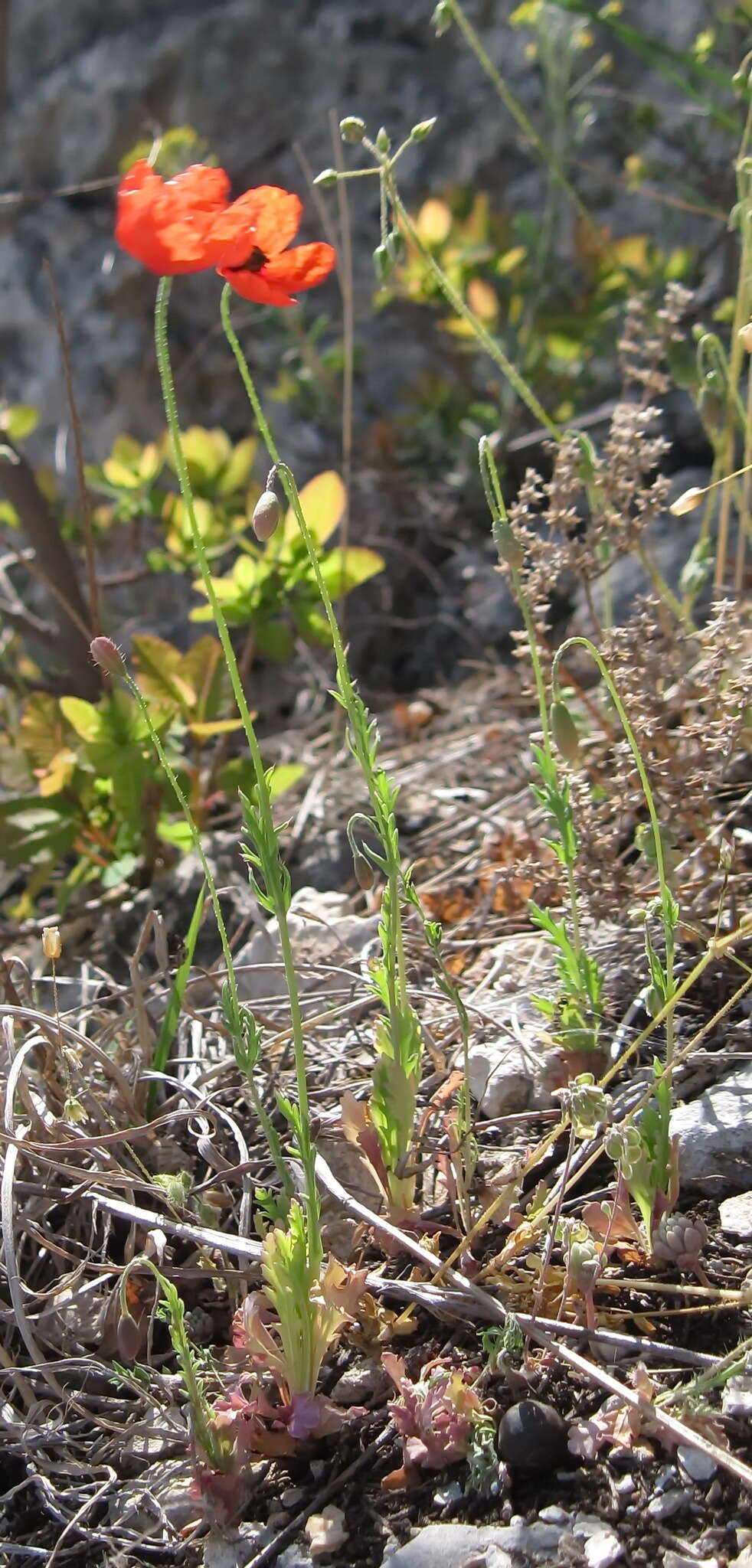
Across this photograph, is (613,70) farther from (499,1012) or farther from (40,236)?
(499,1012)

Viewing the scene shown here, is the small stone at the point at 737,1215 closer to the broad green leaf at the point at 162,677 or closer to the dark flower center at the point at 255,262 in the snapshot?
the dark flower center at the point at 255,262

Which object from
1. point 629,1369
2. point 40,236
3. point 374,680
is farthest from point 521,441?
point 40,236

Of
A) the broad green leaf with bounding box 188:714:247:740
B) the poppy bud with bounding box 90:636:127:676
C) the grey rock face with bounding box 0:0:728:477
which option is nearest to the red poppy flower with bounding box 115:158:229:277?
the poppy bud with bounding box 90:636:127:676

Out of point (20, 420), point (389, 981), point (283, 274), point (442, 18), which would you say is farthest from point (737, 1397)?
point (20, 420)

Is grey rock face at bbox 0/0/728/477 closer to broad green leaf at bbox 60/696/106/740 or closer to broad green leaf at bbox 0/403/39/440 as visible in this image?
broad green leaf at bbox 0/403/39/440

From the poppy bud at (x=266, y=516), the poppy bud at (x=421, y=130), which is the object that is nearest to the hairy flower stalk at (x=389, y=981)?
the poppy bud at (x=266, y=516)

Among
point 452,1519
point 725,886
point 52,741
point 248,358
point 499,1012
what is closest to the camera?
point 452,1519
